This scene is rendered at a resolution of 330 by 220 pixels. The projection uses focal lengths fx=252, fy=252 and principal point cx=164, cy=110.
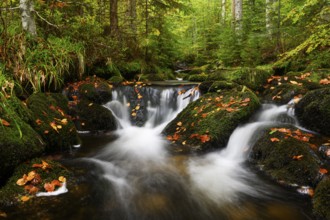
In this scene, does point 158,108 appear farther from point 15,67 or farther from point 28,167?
point 28,167

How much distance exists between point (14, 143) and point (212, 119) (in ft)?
12.1

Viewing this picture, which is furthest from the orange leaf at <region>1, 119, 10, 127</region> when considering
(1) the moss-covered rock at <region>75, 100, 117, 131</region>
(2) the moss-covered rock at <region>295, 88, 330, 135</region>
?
(2) the moss-covered rock at <region>295, 88, 330, 135</region>

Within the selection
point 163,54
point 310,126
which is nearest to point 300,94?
point 310,126

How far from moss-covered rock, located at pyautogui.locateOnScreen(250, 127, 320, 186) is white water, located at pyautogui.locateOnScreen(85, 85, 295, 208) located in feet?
1.01

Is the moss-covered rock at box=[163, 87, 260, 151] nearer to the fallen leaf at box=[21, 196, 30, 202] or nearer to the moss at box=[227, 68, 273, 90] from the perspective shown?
the moss at box=[227, 68, 273, 90]

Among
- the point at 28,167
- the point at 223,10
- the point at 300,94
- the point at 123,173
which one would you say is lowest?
the point at 123,173

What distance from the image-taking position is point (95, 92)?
7.41 metres

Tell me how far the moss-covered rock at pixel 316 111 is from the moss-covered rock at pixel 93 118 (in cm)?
455

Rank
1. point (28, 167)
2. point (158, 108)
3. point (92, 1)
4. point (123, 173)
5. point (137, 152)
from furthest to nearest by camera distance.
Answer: point (92, 1)
point (158, 108)
point (137, 152)
point (123, 173)
point (28, 167)

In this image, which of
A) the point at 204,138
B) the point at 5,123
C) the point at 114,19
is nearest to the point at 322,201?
the point at 204,138

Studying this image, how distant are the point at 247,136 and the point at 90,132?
3.85m

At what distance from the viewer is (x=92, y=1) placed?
31.2 ft

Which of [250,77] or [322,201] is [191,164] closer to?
[322,201]

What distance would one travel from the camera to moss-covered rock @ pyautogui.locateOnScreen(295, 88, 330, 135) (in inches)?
177
